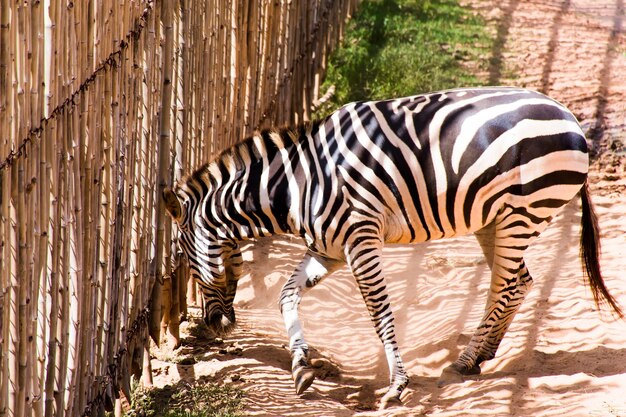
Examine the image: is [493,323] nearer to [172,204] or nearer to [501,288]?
[501,288]

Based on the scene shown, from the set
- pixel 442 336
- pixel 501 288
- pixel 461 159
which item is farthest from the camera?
pixel 442 336

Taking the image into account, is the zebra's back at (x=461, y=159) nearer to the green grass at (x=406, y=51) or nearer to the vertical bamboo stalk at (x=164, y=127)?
the vertical bamboo stalk at (x=164, y=127)

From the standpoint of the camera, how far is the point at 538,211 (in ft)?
16.5

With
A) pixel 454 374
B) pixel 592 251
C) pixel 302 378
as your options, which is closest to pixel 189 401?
pixel 302 378

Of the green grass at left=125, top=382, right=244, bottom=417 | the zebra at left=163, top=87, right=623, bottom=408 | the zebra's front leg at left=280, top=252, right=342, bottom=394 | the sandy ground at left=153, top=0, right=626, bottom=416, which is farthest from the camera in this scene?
the zebra's front leg at left=280, top=252, right=342, bottom=394

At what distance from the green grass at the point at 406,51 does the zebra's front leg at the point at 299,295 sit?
404 centimetres

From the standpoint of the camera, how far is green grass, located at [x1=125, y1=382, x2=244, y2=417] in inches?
184

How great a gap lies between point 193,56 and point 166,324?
1623 millimetres

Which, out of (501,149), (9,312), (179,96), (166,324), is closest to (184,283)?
(166,324)

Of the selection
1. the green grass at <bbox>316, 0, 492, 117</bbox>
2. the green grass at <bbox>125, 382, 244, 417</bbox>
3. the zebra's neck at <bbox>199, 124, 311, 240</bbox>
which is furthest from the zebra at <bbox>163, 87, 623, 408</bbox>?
the green grass at <bbox>316, 0, 492, 117</bbox>

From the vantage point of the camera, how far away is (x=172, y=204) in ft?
16.4

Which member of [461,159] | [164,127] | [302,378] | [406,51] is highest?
[406,51]

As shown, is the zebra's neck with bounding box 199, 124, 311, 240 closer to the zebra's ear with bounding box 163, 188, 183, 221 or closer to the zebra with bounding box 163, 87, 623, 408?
the zebra with bounding box 163, 87, 623, 408

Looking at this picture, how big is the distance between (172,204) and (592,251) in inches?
101
